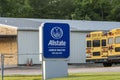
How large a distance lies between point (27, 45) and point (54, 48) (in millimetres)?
22319

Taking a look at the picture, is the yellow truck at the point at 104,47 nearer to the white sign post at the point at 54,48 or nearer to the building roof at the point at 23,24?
the building roof at the point at 23,24

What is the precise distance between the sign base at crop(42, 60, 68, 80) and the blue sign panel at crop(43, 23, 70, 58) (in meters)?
0.33

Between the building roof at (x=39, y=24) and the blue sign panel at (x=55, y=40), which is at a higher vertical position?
the building roof at (x=39, y=24)

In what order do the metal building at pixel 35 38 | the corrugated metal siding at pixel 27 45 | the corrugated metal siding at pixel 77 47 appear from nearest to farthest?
the corrugated metal siding at pixel 27 45 → the metal building at pixel 35 38 → the corrugated metal siding at pixel 77 47

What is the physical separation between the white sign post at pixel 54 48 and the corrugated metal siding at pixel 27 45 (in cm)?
2123

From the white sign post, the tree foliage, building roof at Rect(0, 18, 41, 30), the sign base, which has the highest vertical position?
the tree foliage

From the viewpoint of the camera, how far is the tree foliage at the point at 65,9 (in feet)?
253

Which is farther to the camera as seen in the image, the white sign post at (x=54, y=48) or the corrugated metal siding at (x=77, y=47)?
the corrugated metal siding at (x=77, y=47)

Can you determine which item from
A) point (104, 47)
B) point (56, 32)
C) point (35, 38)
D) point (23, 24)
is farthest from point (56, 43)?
point (23, 24)

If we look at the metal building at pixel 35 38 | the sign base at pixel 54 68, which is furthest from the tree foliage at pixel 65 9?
the sign base at pixel 54 68

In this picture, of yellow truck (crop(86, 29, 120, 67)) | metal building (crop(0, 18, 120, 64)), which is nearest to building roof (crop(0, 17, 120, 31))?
metal building (crop(0, 18, 120, 64))

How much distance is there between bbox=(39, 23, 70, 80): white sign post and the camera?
2361 centimetres

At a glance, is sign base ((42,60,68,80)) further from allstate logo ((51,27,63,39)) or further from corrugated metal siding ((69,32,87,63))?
corrugated metal siding ((69,32,87,63))

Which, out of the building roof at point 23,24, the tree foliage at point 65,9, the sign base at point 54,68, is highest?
the tree foliage at point 65,9
